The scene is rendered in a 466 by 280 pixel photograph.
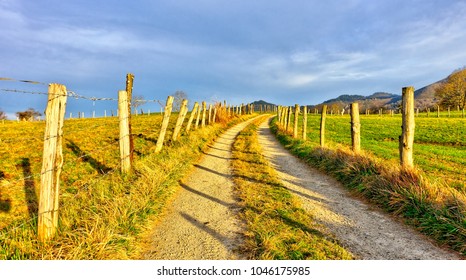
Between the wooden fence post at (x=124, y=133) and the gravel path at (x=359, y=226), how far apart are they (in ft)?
15.7

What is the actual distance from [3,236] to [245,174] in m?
6.19

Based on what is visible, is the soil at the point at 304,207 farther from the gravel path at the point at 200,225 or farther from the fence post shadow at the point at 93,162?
the fence post shadow at the point at 93,162

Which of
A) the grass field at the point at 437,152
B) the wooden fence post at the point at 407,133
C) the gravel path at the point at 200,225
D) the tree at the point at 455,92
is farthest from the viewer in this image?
the tree at the point at 455,92

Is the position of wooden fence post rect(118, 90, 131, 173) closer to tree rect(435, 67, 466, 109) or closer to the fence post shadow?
the fence post shadow

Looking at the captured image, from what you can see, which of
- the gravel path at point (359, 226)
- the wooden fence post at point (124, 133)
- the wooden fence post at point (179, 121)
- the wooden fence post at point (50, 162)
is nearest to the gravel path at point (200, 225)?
the wooden fence post at point (50, 162)

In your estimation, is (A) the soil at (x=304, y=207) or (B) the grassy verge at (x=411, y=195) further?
(B) the grassy verge at (x=411, y=195)

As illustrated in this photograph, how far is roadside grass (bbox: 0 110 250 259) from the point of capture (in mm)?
3830

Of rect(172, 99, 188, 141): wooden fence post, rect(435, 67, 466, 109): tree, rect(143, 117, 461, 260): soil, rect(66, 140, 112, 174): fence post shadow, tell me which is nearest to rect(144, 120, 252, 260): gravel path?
rect(143, 117, 461, 260): soil

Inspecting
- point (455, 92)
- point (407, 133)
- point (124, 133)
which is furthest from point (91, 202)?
point (455, 92)

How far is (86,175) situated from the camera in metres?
8.59

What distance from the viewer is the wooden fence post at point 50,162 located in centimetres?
397

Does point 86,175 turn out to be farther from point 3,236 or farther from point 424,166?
point 424,166

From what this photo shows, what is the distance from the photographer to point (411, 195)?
582cm

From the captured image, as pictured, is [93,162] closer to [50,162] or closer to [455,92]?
[50,162]
